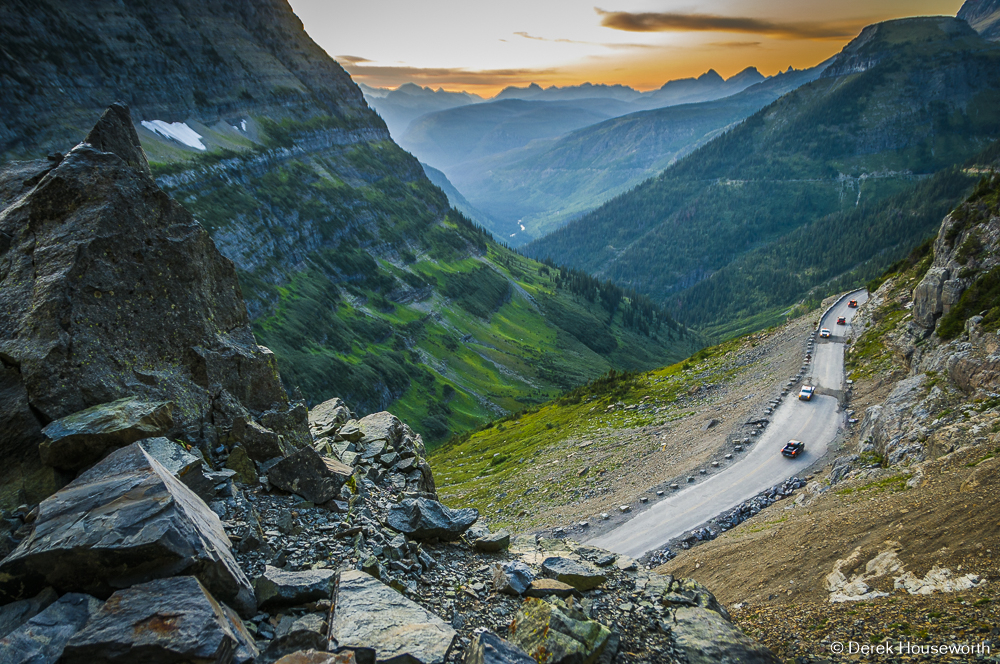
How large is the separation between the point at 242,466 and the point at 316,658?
361 inches

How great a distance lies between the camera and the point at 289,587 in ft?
41.6

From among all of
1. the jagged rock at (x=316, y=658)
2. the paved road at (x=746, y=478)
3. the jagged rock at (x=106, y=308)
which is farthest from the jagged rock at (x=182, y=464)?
the paved road at (x=746, y=478)

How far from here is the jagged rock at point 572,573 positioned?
59.2 ft

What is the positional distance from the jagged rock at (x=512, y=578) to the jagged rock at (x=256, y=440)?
9570 millimetres

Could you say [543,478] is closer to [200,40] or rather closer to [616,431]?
[616,431]

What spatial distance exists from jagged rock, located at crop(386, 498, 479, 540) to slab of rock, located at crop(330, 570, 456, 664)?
→ 508 cm

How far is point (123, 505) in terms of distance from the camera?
36.4 ft

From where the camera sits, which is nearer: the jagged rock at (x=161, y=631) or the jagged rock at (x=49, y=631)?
the jagged rock at (x=49, y=631)

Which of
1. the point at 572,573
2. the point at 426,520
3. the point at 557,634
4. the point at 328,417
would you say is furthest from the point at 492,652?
the point at 328,417

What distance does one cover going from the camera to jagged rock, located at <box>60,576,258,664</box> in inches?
357

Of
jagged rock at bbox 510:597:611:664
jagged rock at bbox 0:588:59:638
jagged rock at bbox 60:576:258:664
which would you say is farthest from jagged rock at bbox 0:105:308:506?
jagged rock at bbox 510:597:611:664

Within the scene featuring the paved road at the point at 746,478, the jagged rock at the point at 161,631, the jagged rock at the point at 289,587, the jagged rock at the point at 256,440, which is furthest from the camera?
the paved road at the point at 746,478

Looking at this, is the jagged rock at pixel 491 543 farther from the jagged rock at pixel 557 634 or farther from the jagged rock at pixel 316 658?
the jagged rock at pixel 316 658

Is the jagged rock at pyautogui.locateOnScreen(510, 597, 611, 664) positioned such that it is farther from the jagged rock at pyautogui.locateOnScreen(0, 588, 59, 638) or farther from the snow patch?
the snow patch
